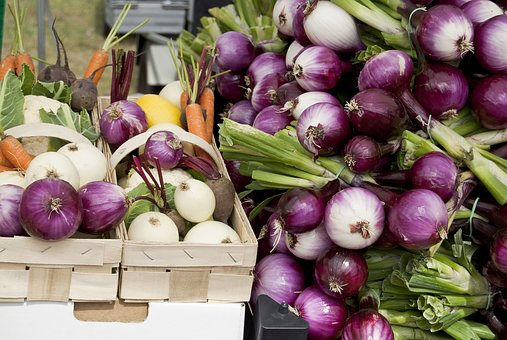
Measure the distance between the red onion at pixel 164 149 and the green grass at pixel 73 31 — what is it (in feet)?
11.0

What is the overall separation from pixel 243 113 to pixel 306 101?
331mm

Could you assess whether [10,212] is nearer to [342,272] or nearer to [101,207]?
[101,207]

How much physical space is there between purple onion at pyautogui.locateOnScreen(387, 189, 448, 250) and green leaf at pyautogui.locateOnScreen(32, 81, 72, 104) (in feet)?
3.09

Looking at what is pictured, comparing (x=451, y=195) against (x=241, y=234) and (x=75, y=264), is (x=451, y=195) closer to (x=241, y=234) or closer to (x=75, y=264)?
(x=241, y=234)

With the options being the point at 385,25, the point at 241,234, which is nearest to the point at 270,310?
the point at 241,234

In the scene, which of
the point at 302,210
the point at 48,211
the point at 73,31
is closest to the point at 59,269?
the point at 48,211

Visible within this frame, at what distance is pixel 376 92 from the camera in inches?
Result: 58.3

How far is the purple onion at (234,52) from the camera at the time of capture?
2.00 metres

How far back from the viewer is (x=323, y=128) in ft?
4.92

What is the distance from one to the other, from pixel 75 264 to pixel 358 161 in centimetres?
60

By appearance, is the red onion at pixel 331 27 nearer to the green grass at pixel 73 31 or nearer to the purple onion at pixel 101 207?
the purple onion at pixel 101 207

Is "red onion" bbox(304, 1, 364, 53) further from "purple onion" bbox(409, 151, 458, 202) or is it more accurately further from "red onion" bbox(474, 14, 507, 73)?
"purple onion" bbox(409, 151, 458, 202)

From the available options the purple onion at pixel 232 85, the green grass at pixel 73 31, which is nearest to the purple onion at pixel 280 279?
the purple onion at pixel 232 85

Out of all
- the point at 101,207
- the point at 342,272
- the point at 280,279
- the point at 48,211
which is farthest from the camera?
the point at 280,279
